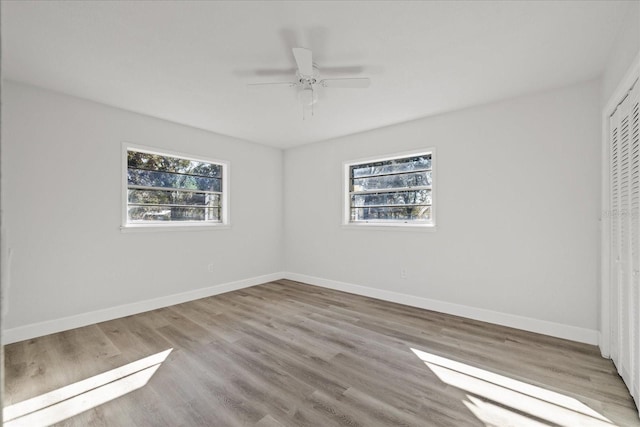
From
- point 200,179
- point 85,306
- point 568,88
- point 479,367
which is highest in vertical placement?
point 568,88

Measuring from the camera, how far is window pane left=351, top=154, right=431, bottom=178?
13.5ft

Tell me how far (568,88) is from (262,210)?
4320mm

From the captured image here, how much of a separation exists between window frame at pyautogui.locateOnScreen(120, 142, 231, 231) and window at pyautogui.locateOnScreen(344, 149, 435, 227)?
189 cm

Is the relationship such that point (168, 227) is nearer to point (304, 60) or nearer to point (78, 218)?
point (78, 218)

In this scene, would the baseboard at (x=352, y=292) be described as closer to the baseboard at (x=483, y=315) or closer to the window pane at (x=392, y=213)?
the baseboard at (x=483, y=315)

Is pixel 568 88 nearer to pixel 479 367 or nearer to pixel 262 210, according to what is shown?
pixel 479 367

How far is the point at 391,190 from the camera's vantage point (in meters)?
4.41

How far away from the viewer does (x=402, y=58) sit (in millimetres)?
2557

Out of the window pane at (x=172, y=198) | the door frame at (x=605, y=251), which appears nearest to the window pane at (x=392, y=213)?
the door frame at (x=605, y=251)

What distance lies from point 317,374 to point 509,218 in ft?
8.45

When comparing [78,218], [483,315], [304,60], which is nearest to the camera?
[304,60]

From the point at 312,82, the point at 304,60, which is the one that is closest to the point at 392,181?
the point at 312,82

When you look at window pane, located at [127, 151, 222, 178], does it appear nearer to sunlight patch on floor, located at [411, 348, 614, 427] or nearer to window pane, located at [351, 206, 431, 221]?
window pane, located at [351, 206, 431, 221]

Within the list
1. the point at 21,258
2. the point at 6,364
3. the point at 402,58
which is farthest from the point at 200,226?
the point at 402,58
